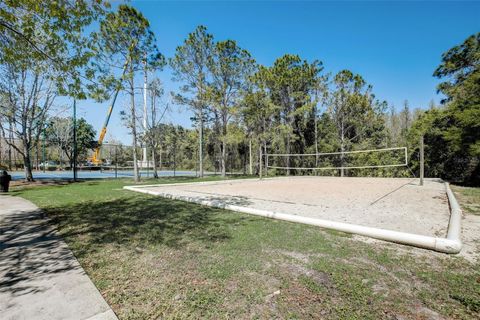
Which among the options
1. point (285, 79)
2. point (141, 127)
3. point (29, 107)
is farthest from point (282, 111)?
point (29, 107)

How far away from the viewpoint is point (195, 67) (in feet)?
51.9

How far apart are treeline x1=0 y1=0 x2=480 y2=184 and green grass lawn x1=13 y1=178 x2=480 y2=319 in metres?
3.78

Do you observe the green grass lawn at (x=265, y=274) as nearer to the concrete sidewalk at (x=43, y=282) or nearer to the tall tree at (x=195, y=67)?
the concrete sidewalk at (x=43, y=282)

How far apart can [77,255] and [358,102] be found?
20202 millimetres

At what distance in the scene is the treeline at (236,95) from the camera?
488cm

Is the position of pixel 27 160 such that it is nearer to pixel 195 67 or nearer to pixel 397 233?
pixel 195 67

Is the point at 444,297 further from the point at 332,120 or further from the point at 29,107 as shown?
the point at 332,120

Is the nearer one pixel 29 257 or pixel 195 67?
pixel 29 257

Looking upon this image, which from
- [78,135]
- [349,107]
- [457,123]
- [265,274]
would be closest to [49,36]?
[265,274]

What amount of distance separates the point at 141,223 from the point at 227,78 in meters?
13.4

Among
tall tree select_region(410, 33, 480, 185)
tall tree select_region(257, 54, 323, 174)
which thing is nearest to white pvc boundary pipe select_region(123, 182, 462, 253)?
tall tree select_region(410, 33, 480, 185)

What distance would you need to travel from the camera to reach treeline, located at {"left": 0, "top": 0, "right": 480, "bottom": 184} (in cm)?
488

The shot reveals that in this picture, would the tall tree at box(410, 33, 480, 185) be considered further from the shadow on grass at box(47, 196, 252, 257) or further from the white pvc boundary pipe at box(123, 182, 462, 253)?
the shadow on grass at box(47, 196, 252, 257)

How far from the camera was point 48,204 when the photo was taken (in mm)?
6254
